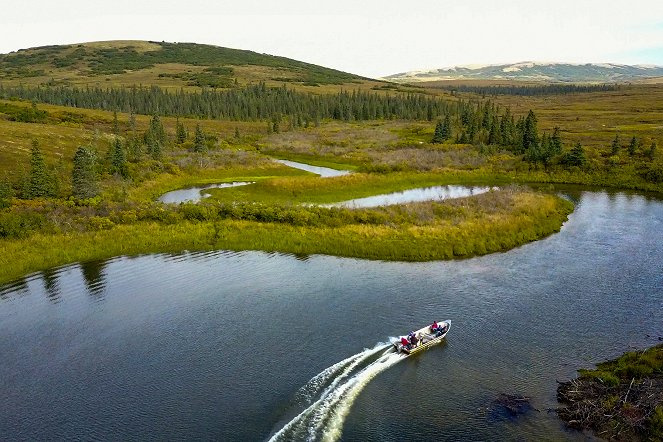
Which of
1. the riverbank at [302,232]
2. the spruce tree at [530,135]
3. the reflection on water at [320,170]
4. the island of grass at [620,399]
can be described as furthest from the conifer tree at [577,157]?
the island of grass at [620,399]

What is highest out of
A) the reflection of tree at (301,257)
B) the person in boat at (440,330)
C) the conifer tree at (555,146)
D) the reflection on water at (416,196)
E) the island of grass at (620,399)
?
the conifer tree at (555,146)

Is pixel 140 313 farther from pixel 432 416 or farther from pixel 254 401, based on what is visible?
pixel 432 416

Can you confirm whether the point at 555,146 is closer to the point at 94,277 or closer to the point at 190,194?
the point at 190,194

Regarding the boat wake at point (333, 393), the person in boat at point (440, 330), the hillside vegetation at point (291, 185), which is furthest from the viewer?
the hillside vegetation at point (291, 185)

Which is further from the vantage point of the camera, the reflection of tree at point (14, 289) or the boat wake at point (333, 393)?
the reflection of tree at point (14, 289)

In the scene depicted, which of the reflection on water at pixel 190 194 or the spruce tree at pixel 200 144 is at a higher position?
the spruce tree at pixel 200 144

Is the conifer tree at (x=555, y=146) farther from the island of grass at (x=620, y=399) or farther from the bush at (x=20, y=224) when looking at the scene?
the bush at (x=20, y=224)

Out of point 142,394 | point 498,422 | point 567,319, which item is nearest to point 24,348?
point 142,394
